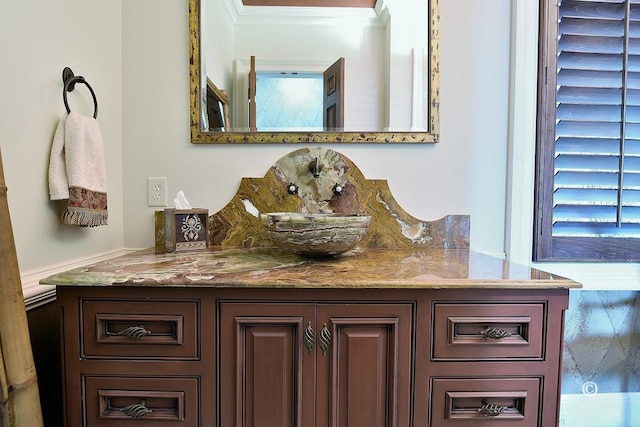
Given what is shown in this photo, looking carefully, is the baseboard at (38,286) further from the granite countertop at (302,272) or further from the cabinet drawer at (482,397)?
the cabinet drawer at (482,397)

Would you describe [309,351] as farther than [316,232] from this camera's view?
No

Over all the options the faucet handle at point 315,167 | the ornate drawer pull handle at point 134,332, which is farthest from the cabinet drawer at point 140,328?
the faucet handle at point 315,167

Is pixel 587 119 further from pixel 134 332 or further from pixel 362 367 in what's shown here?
pixel 134 332

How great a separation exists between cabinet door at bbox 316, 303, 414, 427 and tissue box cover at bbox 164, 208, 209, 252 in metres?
0.66

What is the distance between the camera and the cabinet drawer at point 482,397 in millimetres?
949

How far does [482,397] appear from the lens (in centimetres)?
96

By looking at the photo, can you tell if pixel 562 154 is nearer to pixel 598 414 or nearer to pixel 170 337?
pixel 598 414

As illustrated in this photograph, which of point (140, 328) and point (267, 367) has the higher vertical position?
point (140, 328)

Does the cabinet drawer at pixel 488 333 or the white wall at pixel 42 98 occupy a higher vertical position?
the white wall at pixel 42 98

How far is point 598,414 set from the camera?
5.44 feet

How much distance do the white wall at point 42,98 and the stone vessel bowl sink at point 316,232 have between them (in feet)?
2.24

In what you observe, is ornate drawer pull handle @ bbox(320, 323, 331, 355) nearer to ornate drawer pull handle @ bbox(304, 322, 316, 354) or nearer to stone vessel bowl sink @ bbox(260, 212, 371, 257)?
ornate drawer pull handle @ bbox(304, 322, 316, 354)

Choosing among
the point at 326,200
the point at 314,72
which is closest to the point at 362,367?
the point at 326,200

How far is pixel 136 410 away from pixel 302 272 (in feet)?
1.84
